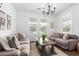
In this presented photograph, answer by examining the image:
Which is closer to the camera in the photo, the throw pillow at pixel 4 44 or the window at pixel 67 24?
the throw pillow at pixel 4 44

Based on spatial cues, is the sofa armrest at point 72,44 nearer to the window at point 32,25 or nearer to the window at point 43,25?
the window at point 43,25

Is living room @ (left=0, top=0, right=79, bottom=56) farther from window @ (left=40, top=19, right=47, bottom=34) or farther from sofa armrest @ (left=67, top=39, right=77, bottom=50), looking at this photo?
sofa armrest @ (left=67, top=39, right=77, bottom=50)

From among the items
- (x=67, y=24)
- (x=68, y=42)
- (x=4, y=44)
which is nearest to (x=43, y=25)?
(x=67, y=24)

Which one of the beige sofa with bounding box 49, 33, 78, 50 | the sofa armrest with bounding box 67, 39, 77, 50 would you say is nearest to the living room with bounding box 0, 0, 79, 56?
the beige sofa with bounding box 49, 33, 78, 50

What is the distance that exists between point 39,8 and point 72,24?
6.61ft

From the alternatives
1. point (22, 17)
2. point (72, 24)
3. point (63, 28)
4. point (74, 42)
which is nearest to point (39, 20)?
point (22, 17)

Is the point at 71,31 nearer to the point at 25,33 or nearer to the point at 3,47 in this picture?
the point at 25,33

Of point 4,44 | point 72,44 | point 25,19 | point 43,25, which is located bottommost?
point 72,44

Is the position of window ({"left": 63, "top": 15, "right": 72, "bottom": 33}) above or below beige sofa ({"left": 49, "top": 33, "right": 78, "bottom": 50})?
above

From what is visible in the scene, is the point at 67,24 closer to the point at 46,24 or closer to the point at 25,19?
the point at 46,24

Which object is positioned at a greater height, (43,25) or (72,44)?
(43,25)

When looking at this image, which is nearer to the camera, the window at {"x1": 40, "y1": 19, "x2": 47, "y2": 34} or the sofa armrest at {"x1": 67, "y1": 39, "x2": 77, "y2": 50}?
the sofa armrest at {"x1": 67, "y1": 39, "x2": 77, "y2": 50}

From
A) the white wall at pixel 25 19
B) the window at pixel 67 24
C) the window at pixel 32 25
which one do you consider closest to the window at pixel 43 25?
the white wall at pixel 25 19

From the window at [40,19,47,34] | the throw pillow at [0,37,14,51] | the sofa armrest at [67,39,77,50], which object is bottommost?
the sofa armrest at [67,39,77,50]
